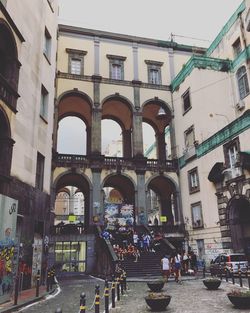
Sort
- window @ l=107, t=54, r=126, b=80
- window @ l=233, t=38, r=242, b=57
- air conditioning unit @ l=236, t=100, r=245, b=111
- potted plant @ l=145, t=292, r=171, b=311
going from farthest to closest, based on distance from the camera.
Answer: window @ l=107, t=54, r=126, b=80 → window @ l=233, t=38, r=242, b=57 → air conditioning unit @ l=236, t=100, r=245, b=111 → potted plant @ l=145, t=292, r=171, b=311

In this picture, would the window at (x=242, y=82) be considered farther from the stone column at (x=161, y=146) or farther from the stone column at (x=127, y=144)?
the stone column at (x=127, y=144)

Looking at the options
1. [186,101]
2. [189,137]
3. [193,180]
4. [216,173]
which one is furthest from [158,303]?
[186,101]

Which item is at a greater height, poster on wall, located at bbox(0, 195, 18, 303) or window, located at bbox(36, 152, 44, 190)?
window, located at bbox(36, 152, 44, 190)

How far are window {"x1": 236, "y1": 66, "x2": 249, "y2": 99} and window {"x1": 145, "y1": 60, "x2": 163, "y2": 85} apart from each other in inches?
385

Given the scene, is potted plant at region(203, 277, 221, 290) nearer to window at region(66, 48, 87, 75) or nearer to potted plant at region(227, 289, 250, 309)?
potted plant at region(227, 289, 250, 309)

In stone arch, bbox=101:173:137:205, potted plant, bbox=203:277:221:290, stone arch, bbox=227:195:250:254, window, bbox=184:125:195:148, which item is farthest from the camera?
stone arch, bbox=101:173:137:205

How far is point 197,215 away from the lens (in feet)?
93.8

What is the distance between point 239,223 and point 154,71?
20.7m

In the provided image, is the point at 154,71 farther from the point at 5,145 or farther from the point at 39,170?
the point at 5,145

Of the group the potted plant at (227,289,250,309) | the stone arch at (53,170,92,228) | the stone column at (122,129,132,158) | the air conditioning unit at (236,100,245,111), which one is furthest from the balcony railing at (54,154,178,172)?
the potted plant at (227,289,250,309)

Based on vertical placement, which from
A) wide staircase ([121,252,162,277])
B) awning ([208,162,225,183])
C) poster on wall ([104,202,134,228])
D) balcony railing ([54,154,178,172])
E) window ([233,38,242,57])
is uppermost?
window ([233,38,242,57])

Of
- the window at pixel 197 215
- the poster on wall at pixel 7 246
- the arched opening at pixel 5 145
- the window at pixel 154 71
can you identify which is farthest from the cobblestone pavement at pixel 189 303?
the window at pixel 154 71

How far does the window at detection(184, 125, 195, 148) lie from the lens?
3091 cm

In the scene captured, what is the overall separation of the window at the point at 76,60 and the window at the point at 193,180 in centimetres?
1559
